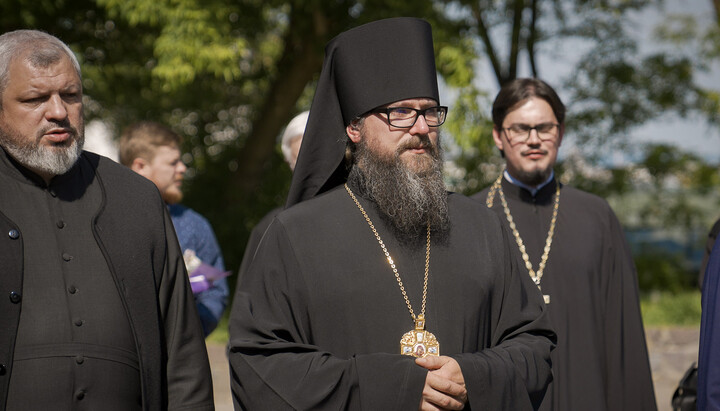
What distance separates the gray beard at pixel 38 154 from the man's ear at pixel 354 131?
1.02 m

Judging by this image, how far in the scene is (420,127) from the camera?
3246mm

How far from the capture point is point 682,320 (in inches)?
488

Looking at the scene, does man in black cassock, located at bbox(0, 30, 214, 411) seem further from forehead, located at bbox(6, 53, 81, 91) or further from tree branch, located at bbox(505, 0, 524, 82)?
tree branch, located at bbox(505, 0, 524, 82)

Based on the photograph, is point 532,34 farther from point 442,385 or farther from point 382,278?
point 442,385

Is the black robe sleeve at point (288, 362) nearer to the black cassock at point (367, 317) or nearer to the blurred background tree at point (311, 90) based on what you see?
the black cassock at point (367, 317)

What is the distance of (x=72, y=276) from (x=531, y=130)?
2.45 m

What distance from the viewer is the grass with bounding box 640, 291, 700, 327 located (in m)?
12.3

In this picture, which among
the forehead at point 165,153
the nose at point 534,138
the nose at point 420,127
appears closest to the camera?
the nose at point 420,127

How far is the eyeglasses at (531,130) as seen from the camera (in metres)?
4.56

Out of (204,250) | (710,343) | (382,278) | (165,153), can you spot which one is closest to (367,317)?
(382,278)

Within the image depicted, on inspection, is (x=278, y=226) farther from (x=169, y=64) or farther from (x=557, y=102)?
(x=169, y=64)

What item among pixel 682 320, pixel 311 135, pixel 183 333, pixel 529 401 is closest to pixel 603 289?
pixel 529 401

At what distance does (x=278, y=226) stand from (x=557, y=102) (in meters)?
2.02

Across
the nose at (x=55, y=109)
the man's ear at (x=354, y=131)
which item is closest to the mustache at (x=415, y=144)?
the man's ear at (x=354, y=131)
